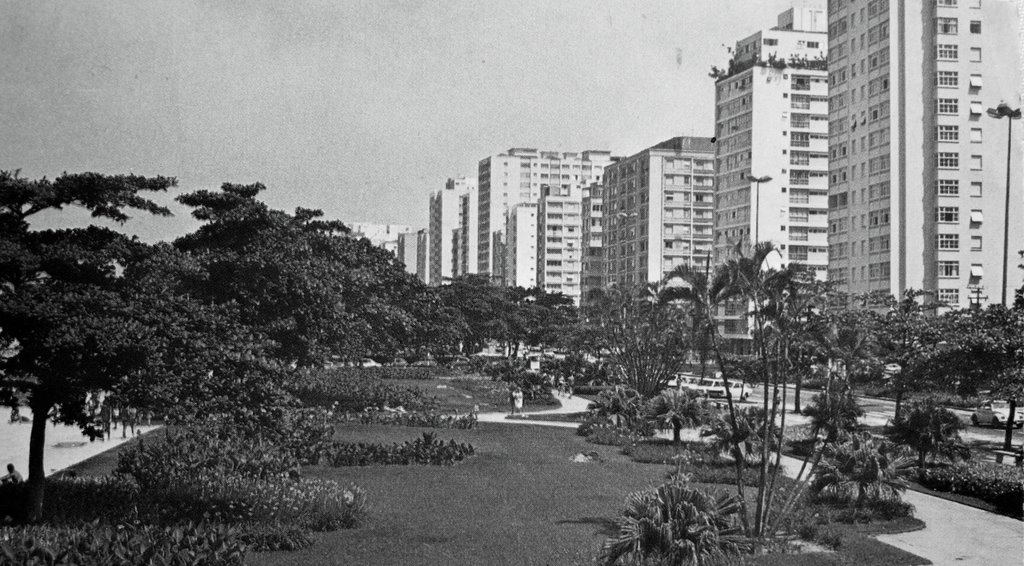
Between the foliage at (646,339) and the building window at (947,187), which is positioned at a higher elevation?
the building window at (947,187)

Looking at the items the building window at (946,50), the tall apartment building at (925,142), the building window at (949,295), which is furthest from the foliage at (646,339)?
the building window at (946,50)

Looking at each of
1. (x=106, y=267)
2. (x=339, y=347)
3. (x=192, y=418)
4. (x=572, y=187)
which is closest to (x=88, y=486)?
(x=192, y=418)

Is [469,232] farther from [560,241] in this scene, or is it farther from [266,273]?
[266,273]

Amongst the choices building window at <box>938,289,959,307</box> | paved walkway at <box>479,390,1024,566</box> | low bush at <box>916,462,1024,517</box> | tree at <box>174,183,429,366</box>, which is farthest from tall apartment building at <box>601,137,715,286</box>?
paved walkway at <box>479,390,1024,566</box>

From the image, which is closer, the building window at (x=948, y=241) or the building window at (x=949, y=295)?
the building window at (x=949, y=295)

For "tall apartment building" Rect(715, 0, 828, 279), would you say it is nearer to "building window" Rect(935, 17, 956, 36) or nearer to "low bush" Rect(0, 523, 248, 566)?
"building window" Rect(935, 17, 956, 36)

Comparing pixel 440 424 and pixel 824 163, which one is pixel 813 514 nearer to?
pixel 440 424

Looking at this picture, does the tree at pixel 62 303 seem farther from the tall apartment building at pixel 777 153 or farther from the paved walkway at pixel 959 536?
the tall apartment building at pixel 777 153
